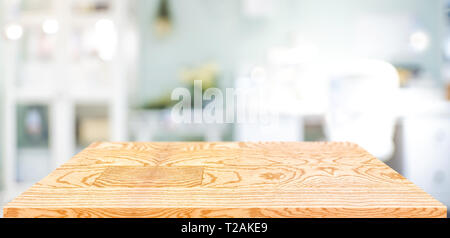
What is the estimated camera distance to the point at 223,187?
929 millimetres

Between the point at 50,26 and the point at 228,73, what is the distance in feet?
5.42

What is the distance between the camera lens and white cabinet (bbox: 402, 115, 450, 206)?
3.03 metres

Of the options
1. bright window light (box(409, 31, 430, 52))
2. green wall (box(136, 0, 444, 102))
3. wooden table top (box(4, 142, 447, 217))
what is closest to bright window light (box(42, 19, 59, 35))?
green wall (box(136, 0, 444, 102))

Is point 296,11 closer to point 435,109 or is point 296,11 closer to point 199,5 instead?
point 199,5

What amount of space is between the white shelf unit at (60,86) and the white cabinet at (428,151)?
2177 millimetres

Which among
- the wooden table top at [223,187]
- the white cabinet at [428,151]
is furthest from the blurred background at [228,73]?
the wooden table top at [223,187]

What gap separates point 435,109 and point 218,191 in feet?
8.42

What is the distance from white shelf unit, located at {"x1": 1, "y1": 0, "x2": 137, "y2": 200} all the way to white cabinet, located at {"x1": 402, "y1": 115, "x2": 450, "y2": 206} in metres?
2.18

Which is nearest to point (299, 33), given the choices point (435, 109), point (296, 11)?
point (296, 11)

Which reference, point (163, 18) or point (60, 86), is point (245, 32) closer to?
point (163, 18)

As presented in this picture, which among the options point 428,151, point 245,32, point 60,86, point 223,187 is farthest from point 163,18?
point 223,187

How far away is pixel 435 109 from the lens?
3012mm

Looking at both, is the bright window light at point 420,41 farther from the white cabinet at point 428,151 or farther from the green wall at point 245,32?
the white cabinet at point 428,151

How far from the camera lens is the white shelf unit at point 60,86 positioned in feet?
11.5
